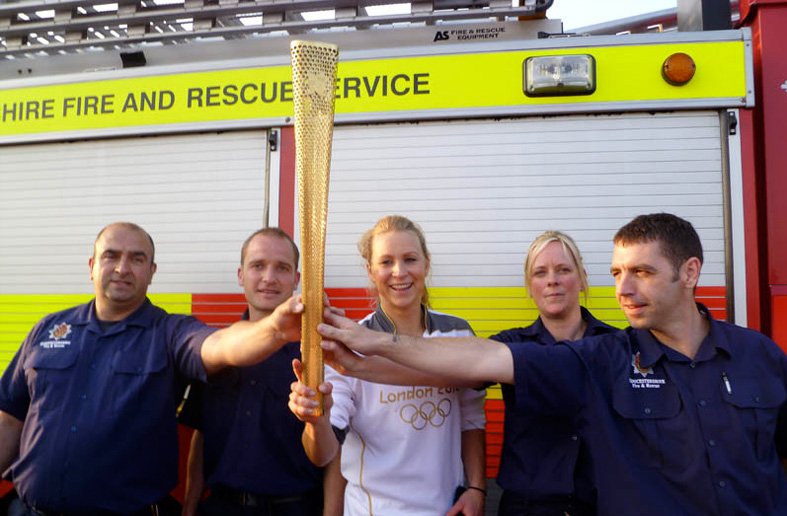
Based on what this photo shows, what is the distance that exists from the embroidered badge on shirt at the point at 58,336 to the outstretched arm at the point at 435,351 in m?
1.30

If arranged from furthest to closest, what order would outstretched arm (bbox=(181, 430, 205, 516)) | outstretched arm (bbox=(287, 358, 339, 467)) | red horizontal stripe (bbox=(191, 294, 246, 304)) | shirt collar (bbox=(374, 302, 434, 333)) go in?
red horizontal stripe (bbox=(191, 294, 246, 304))
outstretched arm (bbox=(181, 430, 205, 516))
shirt collar (bbox=(374, 302, 434, 333))
outstretched arm (bbox=(287, 358, 339, 467))

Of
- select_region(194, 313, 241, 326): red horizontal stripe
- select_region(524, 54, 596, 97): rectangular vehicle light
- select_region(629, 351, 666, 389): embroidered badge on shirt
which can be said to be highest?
select_region(524, 54, 596, 97): rectangular vehicle light

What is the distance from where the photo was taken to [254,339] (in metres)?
1.76

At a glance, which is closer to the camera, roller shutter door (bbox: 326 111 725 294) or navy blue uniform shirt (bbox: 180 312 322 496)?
navy blue uniform shirt (bbox: 180 312 322 496)

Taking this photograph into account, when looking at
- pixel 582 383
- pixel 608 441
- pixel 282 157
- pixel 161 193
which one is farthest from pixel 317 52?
pixel 161 193

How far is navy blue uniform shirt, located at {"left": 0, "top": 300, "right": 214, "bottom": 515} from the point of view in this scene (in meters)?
2.06

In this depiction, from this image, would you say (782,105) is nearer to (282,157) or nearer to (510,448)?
(510,448)

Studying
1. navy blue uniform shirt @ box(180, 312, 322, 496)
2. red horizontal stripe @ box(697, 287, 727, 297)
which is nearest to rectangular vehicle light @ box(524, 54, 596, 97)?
red horizontal stripe @ box(697, 287, 727, 297)

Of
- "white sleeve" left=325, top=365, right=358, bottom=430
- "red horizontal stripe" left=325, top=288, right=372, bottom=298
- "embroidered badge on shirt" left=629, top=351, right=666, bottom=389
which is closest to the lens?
"embroidered badge on shirt" left=629, top=351, right=666, bottom=389

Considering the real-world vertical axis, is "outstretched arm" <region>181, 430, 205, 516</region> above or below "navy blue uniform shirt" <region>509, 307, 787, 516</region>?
below

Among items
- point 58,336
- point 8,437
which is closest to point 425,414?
point 58,336

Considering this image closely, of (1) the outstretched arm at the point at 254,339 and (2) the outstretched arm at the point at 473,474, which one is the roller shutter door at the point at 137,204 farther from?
(2) the outstretched arm at the point at 473,474

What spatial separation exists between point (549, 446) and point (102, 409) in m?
1.52

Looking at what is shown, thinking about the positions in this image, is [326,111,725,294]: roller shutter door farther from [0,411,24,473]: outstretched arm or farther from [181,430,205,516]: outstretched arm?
[0,411,24,473]: outstretched arm
